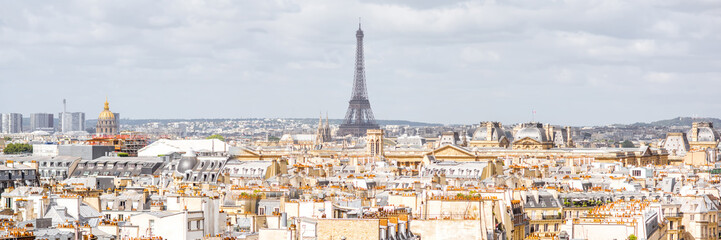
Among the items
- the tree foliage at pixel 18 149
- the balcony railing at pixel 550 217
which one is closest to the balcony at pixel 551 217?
the balcony railing at pixel 550 217

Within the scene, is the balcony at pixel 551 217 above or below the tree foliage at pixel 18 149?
below

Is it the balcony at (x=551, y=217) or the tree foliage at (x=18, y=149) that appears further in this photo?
the tree foliage at (x=18, y=149)

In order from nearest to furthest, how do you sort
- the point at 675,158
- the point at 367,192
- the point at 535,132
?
1. the point at 367,192
2. the point at 675,158
3. the point at 535,132

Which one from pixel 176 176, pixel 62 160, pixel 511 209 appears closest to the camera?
pixel 511 209

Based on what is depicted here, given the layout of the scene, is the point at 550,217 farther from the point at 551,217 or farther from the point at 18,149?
the point at 18,149

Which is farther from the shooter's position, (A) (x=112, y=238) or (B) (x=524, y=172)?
(B) (x=524, y=172)

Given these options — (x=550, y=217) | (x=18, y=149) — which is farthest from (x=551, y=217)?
(x=18, y=149)

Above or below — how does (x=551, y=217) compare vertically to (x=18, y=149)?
below

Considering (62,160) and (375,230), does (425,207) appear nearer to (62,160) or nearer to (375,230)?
(375,230)

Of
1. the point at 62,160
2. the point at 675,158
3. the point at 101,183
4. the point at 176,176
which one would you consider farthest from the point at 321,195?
the point at 675,158

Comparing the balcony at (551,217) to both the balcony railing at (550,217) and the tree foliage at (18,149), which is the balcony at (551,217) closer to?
the balcony railing at (550,217)
